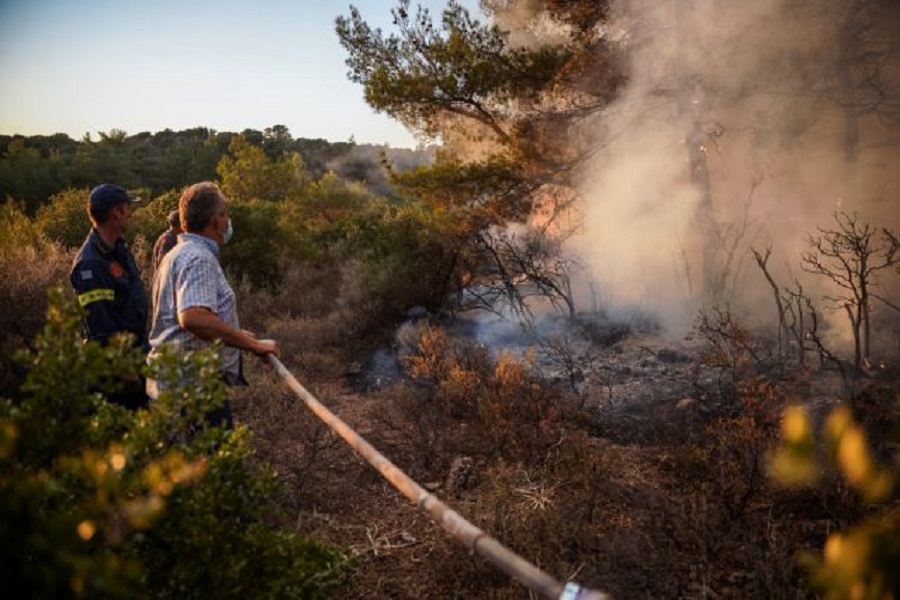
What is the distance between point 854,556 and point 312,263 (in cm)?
1228

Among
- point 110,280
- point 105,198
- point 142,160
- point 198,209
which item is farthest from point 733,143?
point 142,160

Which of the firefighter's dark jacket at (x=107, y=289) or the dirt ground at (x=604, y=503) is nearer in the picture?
the dirt ground at (x=604, y=503)

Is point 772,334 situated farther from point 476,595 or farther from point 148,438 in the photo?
point 148,438

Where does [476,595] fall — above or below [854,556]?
below

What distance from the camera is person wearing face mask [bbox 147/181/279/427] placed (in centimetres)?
265

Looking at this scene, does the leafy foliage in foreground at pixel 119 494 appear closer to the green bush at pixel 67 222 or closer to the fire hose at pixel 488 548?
the fire hose at pixel 488 548

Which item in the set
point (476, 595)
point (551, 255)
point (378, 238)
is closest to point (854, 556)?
point (476, 595)

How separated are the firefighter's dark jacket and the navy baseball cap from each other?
16cm

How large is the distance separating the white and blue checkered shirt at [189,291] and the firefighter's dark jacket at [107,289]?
1.55 feet

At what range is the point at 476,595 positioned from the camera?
9.61 ft

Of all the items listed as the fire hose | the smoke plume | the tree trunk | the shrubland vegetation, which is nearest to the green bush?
the shrubland vegetation

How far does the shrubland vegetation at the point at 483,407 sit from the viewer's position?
134cm

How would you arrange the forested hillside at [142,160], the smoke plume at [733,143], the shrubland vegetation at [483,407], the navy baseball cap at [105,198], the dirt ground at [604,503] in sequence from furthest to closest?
the forested hillside at [142,160]
the smoke plume at [733,143]
the navy baseball cap at [105,198]
the dirt ground at [604,503]
the shrubland vegetation at [483,407]

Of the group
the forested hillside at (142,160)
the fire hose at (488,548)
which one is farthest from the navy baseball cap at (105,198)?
the forested hillside at (142,160)
